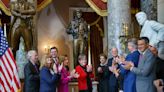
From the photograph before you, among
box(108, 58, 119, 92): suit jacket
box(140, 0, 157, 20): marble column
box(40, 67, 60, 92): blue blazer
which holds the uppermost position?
box(140, 0, 157, 20): marble column

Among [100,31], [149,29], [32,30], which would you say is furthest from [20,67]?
[100,31]

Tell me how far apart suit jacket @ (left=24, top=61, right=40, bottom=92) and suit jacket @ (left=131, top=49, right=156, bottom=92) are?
194cm

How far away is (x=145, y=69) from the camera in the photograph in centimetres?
566

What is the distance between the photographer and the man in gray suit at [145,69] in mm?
5660

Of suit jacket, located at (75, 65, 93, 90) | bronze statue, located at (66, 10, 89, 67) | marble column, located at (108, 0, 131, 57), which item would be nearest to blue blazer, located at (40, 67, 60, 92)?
suit jacket, located at (75, 65, 93, 90)

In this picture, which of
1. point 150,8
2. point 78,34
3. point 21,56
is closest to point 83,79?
point 150,8

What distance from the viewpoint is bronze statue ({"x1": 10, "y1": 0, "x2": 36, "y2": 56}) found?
10273 mm

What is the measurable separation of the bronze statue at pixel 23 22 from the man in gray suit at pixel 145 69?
504cm

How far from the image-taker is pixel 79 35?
1318 centimetres

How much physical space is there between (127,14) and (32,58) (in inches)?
155

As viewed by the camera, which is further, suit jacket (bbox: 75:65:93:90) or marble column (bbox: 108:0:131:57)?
marble column (bbox: 108:0:131:57)

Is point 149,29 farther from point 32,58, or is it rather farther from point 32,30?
point 32,30

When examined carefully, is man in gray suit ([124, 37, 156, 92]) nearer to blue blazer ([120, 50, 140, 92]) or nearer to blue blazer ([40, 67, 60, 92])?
blue blazer ([120, 50, 140, 92])

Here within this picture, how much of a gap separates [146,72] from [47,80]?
182 centimetres
